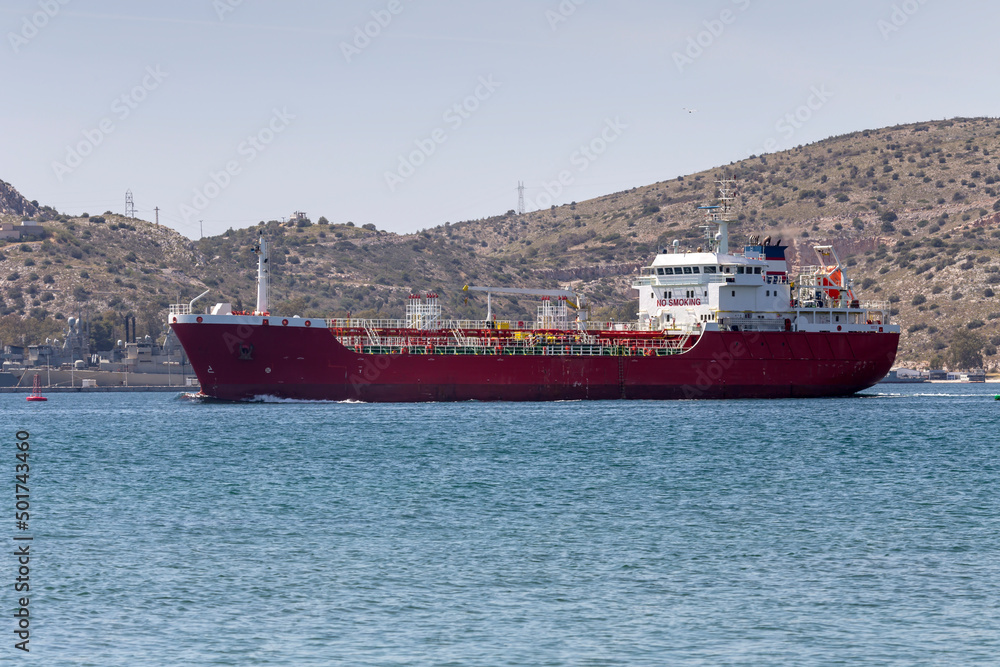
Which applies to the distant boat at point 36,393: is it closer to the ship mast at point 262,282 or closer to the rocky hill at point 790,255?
the rocky hill at point 790,255

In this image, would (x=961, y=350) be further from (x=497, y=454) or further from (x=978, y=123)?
(x=497, y=454)

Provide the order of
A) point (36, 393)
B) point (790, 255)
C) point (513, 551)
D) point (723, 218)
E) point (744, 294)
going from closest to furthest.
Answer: point (513, 551), point (744, 294), point (723, 218), point (36, 393), point (790, 255)

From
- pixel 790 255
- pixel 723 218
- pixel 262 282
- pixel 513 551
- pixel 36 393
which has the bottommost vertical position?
pixel 513 551

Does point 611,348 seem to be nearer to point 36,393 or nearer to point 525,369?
point 525,369

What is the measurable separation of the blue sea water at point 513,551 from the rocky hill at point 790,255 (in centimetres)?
11450

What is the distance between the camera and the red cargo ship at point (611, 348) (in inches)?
2322

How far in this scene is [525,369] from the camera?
6341 cm

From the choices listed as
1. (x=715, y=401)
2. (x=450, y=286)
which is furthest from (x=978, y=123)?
(x=715, y=401)

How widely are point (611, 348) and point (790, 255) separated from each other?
9935 cm

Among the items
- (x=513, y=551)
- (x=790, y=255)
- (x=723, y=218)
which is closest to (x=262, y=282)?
(x=723, y=218)

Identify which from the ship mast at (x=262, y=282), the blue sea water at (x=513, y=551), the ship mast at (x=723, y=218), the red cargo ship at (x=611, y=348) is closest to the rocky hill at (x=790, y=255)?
the ship mast at (x=723, y=218)

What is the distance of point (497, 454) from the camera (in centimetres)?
3981

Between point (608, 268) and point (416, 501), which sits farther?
point (608, 268)

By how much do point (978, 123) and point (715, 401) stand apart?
517 ft
